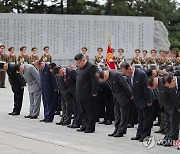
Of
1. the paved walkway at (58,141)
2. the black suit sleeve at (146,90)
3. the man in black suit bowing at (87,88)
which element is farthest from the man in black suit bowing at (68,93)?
the black suit sleeve at (146,90)

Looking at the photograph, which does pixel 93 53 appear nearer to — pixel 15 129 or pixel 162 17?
pixel 162 17

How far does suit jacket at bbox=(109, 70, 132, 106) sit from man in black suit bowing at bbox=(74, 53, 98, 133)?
605 mm

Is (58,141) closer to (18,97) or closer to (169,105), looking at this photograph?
(169,105)

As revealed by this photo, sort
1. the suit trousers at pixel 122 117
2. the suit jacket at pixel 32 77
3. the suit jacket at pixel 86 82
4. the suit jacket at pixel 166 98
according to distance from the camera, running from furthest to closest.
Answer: the suit jacket at pixel 32 77, the suit jacket at pixel 86 82, the suit trousers at pixel 122 117, the suit jacket at pixel 166 98

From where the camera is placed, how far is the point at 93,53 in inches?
1233

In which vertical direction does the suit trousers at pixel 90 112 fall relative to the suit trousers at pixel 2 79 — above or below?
above

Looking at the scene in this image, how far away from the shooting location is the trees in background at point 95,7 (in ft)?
110

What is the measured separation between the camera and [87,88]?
1260 centimetres

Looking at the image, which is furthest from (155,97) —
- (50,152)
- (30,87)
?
(30,87)

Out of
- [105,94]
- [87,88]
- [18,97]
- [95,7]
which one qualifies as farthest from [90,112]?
[95,7]

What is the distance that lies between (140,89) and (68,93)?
264cm

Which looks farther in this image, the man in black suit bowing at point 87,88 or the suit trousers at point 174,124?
the man in black suit bowing at point 87,88

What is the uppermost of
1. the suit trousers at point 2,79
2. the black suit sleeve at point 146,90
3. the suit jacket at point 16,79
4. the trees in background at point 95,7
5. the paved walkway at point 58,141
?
the trees in background at point 95,7

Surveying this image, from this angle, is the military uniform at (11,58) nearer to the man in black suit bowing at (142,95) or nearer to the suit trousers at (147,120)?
the man in black suit bowing at (142,95)
